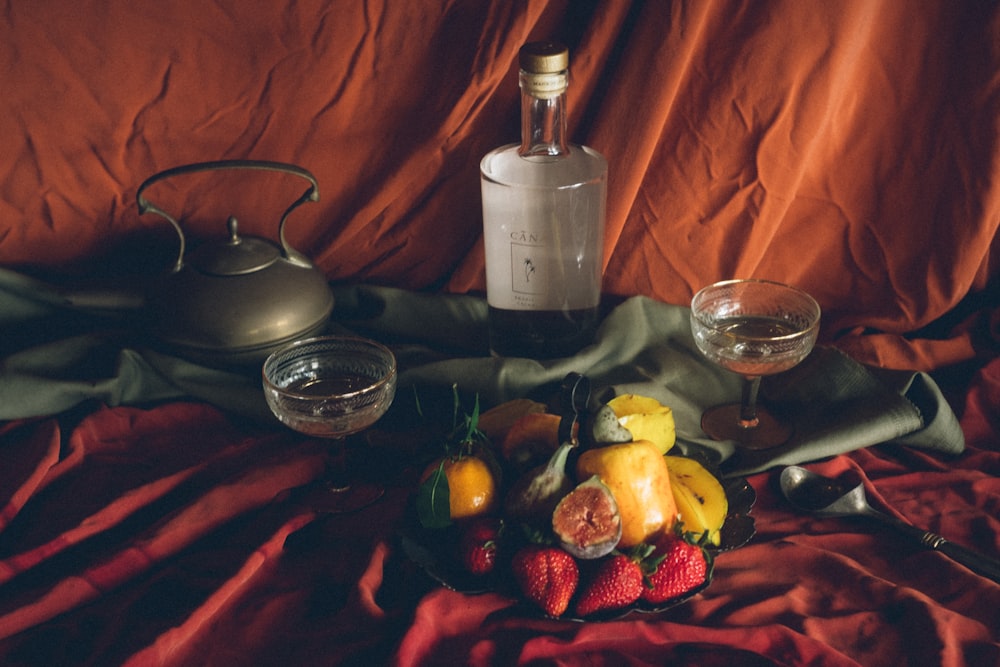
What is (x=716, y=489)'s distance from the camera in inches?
36.3

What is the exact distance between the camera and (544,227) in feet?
3.66

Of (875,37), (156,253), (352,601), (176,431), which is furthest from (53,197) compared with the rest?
(875,37)

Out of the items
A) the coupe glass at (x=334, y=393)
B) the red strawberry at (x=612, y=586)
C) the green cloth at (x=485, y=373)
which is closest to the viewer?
the red strawberry at (x=612, y=586)

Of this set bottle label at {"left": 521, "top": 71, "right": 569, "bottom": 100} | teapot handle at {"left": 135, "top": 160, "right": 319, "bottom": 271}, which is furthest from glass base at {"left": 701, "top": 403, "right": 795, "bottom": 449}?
teapot handle at {"left": 135, "top": 160, "right": 319, "bottom": 271}

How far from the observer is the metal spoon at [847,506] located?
34.5 inches

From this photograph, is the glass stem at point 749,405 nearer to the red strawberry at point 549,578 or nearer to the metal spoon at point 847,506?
the metal spoon at point 847,506

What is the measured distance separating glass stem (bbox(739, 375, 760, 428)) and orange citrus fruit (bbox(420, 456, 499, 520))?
1.20 feet

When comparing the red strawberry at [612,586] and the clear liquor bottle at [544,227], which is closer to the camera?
the red strawberry at [612,586]

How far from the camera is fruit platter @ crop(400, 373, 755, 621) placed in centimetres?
80

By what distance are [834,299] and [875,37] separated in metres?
0.35

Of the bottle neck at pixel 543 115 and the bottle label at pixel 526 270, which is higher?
the bottle neck at pixel 543 115

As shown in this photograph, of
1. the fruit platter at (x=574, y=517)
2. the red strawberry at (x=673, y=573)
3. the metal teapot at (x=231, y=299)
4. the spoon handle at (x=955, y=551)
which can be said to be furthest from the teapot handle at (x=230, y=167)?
the spoon handle at (x=955, y=551)

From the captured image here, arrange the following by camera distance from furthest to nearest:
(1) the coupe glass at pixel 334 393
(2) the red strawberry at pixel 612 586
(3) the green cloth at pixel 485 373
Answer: (3) the green cloth at pixel 485 373, (1) the coupe glass at pixel 334 393, (2) the red strawberry at pixel 612 586

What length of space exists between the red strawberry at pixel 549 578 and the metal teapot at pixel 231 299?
1.51 ft
